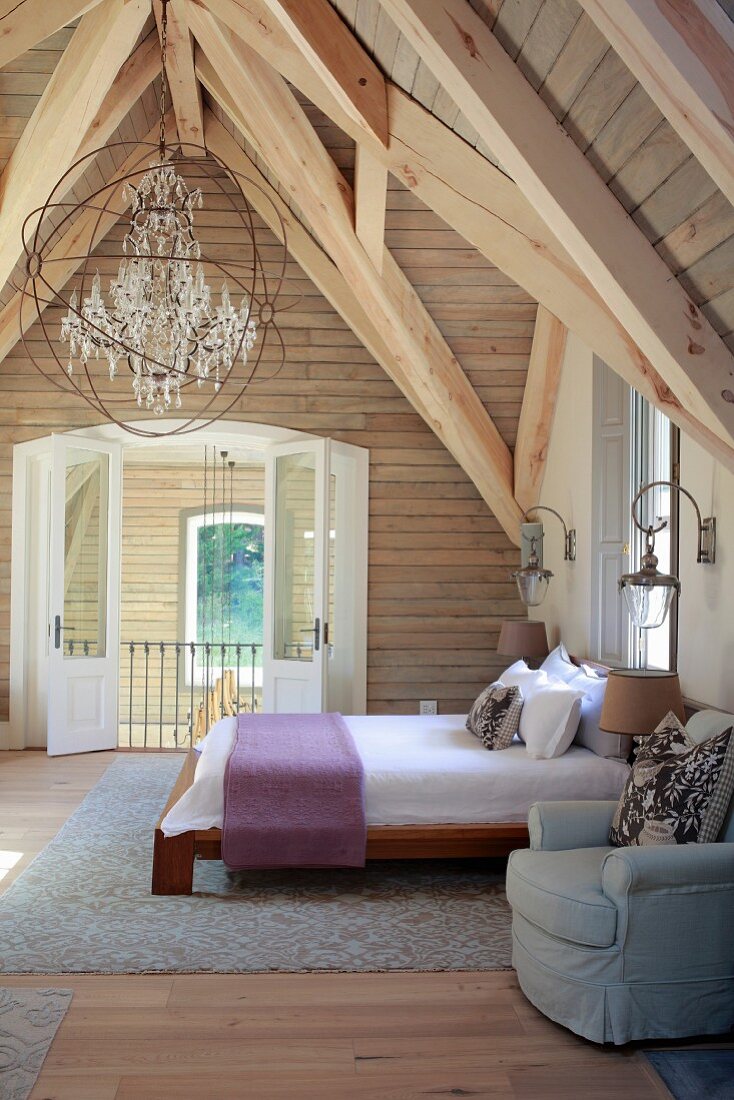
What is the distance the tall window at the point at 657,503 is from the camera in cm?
462

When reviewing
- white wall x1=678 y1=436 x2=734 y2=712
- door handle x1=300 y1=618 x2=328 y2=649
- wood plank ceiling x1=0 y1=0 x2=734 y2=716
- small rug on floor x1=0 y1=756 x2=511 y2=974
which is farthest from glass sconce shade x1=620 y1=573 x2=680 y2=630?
door handle x1=300 y1=618 x2=328 y2=649

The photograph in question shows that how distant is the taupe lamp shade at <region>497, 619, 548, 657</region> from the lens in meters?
6.47

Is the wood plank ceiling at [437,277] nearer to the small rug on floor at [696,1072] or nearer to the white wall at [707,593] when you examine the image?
the white wall at [707,593]

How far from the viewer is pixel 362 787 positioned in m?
4.39

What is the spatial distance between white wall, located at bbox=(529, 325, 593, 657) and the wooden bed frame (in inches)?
69.0

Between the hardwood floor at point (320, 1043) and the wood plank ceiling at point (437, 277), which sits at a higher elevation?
the wood plank ceiling at point (437, 277)

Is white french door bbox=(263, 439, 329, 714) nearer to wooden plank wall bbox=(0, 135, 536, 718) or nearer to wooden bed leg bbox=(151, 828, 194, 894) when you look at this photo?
wooden plank wall bbox=(0, 135, 536, 718)

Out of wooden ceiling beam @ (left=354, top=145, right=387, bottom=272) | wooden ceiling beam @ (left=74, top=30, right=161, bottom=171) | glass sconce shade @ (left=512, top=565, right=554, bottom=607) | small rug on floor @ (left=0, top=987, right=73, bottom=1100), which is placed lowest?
small rug on floor @ (left=0, top=987, right=73, bottom=1100)

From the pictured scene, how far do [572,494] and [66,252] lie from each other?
3.54 m

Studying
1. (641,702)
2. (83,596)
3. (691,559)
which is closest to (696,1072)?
(641,702)

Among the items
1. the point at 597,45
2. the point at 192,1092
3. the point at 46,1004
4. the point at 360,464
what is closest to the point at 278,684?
the point at 360,464

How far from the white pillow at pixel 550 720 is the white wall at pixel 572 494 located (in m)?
1.06

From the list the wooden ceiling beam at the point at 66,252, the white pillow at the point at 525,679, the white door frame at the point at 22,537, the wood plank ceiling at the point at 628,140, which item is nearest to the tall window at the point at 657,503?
the white pillow at the point at 525,679

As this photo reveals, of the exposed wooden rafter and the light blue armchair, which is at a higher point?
the exposed wooden rafter
